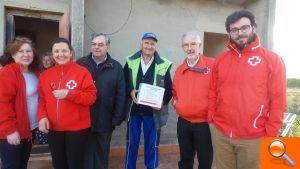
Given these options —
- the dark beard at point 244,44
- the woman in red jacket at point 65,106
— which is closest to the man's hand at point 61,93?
the woman in red jacket at point 65,106

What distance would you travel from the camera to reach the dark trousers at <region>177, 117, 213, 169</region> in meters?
3.59

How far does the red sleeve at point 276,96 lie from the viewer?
2693 mm

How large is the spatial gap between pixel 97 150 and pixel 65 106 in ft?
3.22

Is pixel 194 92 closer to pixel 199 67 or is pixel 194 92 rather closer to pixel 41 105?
pixel 199 67

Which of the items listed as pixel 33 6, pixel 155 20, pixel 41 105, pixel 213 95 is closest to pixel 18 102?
pixel 41 105

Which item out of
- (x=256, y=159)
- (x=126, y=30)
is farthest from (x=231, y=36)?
(x=126, y=30)

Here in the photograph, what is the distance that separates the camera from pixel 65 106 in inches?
128

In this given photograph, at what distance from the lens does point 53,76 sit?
11.0 feet

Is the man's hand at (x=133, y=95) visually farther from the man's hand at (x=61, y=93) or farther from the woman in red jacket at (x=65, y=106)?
the man's hand at (x=61, y=93)

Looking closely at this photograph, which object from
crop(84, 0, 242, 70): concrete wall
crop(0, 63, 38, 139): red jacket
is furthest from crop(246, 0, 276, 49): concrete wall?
crop(0, 63, 38, 139): red jacket

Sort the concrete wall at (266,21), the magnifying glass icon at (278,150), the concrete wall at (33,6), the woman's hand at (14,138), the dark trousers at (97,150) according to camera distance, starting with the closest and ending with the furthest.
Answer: the magnifying glass icon at (278,150), the woman's hand at (14,138), the dark trousers at (97,150), the concrete wall at (33,6), the concrete wall at (266,21)

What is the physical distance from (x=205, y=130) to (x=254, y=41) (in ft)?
4.15

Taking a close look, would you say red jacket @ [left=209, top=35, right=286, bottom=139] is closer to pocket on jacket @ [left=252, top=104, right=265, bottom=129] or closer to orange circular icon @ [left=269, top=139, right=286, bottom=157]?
pocket on jacket @ [left=252, top=104, right=265, bottom=129]

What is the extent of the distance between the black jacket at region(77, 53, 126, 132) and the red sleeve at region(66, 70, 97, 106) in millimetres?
301
